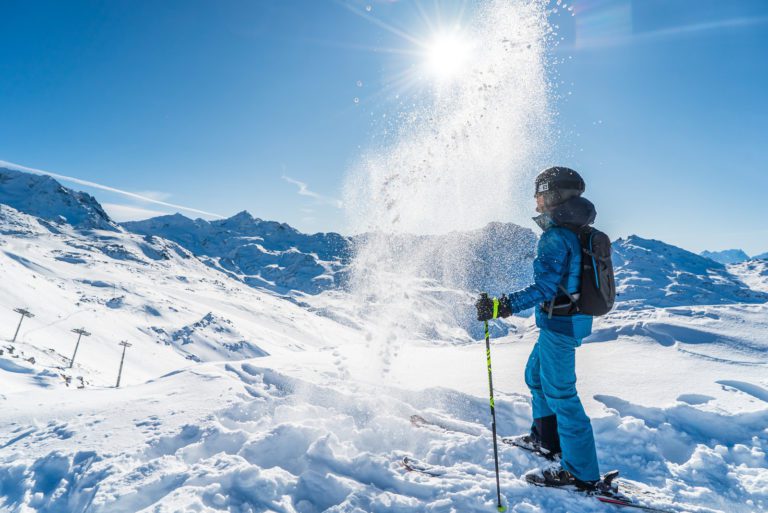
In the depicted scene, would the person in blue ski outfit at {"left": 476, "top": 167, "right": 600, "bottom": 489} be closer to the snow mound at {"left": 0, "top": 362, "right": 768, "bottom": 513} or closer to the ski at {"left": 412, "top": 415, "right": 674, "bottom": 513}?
the ski at {"left": 412, "top": 415, "right": 674, "bottom": 513}

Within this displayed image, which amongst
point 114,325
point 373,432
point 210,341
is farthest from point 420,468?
point 210,341

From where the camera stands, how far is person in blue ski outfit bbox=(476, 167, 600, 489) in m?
4.38

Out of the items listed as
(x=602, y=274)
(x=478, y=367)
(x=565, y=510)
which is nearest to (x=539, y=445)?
(x=565, y=510)

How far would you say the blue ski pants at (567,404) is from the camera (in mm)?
4324

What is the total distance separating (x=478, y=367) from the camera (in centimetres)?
981

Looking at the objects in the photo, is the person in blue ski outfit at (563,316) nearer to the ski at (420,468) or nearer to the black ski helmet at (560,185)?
the black ski helmet at (560,185)

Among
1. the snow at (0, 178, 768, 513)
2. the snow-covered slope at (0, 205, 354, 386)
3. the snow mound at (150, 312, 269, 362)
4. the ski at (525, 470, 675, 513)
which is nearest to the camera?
the ski at (525, 470, 675, 513)

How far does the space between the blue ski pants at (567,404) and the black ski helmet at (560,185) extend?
1.64 m

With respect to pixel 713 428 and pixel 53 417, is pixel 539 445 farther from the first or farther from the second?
pixel 53 417

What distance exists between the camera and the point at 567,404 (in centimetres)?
449

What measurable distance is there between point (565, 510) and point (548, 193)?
3521 mm

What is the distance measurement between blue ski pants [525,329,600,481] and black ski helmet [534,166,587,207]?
1645 millimetres

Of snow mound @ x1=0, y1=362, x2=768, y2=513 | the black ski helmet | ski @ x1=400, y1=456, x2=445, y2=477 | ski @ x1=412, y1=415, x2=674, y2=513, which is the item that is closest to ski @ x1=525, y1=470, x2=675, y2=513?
ski @ x1=412, y1=415, x2=674, y2=513

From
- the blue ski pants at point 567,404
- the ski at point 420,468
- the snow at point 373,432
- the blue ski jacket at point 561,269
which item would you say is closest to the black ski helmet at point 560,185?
the blue ski jacket at point 561,269
